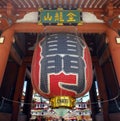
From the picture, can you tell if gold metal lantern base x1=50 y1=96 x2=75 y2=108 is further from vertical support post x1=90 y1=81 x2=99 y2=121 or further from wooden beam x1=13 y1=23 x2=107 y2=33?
vertical support post x1=90 y1=81 x2=99 y2=121

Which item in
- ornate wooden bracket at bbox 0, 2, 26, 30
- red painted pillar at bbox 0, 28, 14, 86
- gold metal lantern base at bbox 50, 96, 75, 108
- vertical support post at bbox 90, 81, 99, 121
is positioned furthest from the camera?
vertical support post at bbox 90, 81, 99, 121

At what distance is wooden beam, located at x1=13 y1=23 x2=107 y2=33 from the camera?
14.7 ft

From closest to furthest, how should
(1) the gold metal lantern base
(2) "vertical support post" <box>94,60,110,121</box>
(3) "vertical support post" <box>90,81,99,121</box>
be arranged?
(1) the gold metal lantern base < (2) "vertical support post" <box>94,60,110,121</box> < (3) "vertical support post" <box>90,81,99,121</box>

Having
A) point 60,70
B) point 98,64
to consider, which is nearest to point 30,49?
point 98,64

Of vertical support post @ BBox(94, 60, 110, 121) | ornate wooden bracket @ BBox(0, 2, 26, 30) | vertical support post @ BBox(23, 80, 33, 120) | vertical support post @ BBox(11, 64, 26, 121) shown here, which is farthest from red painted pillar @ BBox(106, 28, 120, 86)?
vertical support post @ BBox(23, 80, 33, 120)

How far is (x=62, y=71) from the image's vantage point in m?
3.53

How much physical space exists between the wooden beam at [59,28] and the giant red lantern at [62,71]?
1.86ft

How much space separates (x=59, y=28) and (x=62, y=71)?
138 cm

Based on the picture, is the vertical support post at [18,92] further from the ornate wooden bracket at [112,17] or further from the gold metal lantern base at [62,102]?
the ornate wooden bracket at [112,17]

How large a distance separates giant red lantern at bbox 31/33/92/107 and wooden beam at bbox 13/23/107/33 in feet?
1.86

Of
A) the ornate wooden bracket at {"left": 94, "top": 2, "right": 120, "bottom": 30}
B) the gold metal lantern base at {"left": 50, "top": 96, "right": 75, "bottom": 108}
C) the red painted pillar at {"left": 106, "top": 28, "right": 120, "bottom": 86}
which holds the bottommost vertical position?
the gold metal lantern base at {"left": 50, "top": 96, "right": 75, "bottom": 108}

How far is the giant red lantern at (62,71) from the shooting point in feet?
11.5

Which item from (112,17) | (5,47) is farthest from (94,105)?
(5,47)

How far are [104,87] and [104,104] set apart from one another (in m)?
0.65
